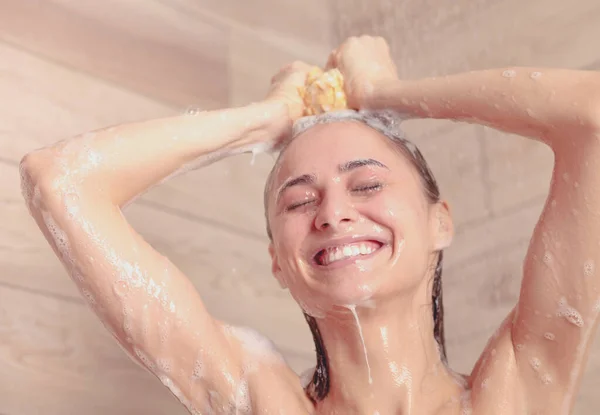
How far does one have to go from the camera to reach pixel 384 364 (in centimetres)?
100

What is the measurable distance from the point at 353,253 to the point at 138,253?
271 mm

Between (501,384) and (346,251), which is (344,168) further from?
(501,384)

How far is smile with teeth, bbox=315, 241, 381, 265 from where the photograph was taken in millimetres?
928

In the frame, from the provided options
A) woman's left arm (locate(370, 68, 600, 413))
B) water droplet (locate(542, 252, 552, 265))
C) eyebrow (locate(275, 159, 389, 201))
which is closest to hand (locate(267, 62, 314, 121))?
eyebrow (locate(275, 159, 389, 201))

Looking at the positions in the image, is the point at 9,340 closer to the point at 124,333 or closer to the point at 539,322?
the point at 124,333

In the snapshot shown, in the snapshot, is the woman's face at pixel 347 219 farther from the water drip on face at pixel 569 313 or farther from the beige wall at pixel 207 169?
the beige wall at pixel 207 169

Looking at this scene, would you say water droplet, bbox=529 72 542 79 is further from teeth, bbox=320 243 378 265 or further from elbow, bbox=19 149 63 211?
elbow, bbox=19 149 63 211

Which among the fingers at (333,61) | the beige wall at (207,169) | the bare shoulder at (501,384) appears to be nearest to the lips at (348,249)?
the bare shoulder at (501,384)

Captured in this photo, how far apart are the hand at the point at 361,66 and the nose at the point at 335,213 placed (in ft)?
0.61

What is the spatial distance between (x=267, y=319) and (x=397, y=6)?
831 mm

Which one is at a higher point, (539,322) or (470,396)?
(539,322)

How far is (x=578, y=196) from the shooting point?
0.88 metres

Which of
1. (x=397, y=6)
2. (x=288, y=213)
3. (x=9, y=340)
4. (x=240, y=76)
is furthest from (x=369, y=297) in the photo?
(x=397, y=6)

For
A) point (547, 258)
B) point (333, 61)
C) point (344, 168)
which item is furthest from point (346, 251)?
point (333, 61)
